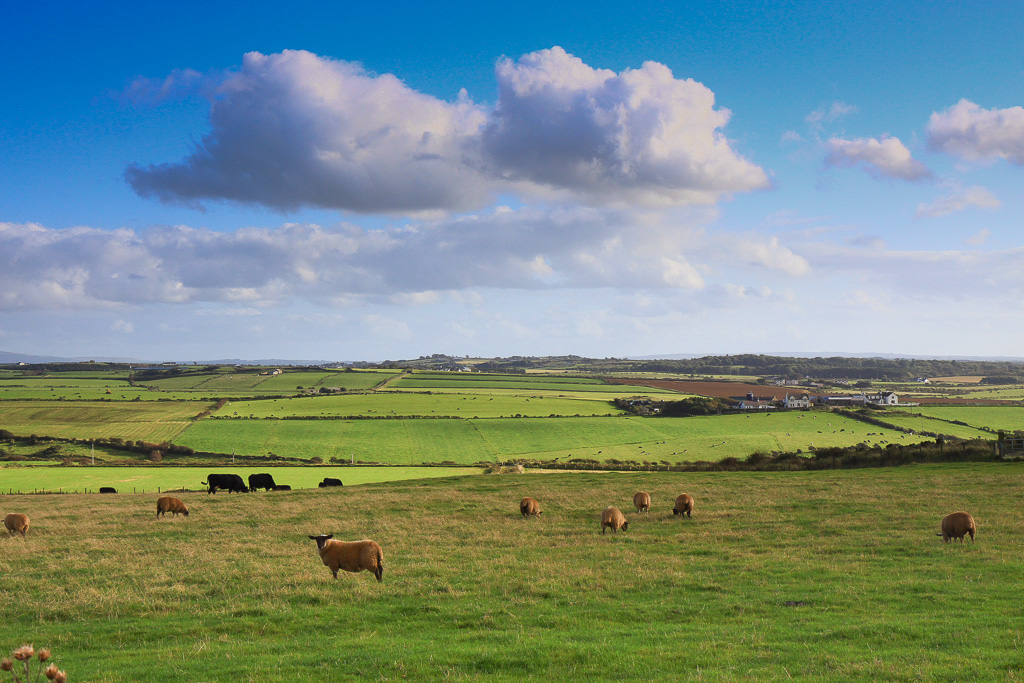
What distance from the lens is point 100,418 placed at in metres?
111

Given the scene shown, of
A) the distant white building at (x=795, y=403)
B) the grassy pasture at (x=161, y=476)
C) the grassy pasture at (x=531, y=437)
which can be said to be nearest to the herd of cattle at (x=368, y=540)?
the grassy pasture at (x=161, y=476)

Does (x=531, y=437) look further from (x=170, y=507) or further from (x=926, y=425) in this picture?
(x=170, y=507)

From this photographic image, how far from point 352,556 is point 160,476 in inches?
2013

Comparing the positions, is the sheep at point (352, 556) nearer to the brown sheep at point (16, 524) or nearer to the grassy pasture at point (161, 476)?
the brown sheep at point (16, 524)

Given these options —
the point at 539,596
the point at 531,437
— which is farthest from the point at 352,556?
the point at 531,437

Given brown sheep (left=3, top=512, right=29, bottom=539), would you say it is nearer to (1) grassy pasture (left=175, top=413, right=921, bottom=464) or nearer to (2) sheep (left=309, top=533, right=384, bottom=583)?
(2) sheep (left=309, top=533, right=384, bottom=583)

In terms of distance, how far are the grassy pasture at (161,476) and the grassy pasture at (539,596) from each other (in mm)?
23908

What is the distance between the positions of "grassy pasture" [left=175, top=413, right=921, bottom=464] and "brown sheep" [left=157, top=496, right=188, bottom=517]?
1751 inches

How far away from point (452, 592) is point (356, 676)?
19.1ft

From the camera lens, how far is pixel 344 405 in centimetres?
12850

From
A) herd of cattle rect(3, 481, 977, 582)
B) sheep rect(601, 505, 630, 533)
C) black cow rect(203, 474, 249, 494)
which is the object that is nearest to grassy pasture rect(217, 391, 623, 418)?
black cow rect(203, 474, 249, 494)

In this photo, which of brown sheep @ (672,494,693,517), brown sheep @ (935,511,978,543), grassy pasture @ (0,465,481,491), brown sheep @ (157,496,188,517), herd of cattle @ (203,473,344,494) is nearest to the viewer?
brown sheep @ (935,511,978,543)

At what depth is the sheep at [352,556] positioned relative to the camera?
1761 cm

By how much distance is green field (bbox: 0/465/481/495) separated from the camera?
5231 centimetres
